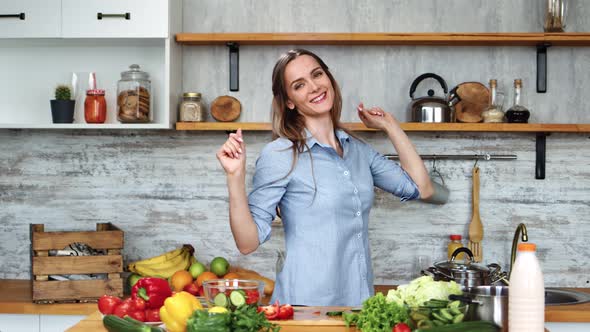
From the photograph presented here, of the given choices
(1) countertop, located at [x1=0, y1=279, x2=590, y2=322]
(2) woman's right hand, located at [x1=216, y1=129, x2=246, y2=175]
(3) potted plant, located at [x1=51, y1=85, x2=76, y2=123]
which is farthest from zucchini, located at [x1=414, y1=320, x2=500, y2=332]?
(3) potted plant, located at [x1=51, y1=85, x2=76, y2=123]

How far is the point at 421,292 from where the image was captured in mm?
1927

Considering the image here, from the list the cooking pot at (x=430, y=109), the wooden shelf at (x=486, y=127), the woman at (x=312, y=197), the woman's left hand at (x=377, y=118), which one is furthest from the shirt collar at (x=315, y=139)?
the cooking pot at (x=430, y=109)

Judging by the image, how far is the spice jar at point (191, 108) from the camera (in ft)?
12.1

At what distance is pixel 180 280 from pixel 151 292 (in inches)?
56.2

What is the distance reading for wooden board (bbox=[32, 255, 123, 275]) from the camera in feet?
11.0

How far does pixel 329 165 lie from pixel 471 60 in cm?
138

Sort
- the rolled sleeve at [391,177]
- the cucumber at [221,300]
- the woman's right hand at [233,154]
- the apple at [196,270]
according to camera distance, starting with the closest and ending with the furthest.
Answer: the cucumber at [221,300] → the woman's right hand at [233,154] → the rolled sleeve at [391,177] → the apple at [196,270]

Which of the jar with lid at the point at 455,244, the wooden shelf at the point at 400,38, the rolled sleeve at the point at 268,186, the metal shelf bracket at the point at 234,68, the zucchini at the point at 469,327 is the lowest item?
the jar with lid at the point at 455,244

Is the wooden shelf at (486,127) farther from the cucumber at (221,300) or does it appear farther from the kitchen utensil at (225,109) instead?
the cucumber at (221,300)

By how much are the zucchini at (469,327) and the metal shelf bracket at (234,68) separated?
232 centimetres

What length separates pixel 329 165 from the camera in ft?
9.23

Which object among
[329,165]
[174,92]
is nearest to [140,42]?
[174,92]

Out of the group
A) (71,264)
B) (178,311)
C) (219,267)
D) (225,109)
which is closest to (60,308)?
(71,264)

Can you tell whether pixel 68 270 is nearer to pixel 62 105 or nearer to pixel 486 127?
pixel 62 105
